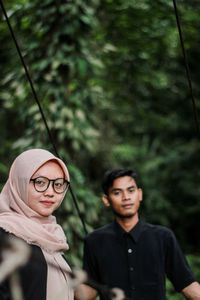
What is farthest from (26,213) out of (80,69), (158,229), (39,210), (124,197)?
(80,69)

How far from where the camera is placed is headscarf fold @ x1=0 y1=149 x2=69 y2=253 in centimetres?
108

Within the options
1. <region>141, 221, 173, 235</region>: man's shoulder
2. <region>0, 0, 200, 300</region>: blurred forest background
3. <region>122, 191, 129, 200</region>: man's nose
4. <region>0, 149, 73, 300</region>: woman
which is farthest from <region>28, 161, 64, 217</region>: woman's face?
<region>0, 0, 200, 300</region>: blurred forest background

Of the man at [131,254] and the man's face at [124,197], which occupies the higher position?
the man's face at [124,197]

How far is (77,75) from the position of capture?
2605 mm

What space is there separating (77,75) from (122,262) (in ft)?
5.06

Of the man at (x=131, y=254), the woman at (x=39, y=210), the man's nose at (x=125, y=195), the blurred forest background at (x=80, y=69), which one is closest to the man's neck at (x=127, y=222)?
the man at (x=131, y=254)

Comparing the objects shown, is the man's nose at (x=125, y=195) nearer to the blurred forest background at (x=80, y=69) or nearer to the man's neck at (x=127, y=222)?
the man's neck at (x=127, y=222)

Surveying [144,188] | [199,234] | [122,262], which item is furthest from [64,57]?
[199,234]

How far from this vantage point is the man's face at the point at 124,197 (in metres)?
1.57

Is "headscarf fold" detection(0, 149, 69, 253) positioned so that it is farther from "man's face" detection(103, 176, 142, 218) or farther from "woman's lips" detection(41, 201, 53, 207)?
"man's face" detection(103, 176, 142, 218)

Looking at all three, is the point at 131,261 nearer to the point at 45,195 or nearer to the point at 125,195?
the point at 125,195

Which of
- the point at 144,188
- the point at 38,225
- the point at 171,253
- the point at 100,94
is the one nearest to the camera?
the point at 38,225

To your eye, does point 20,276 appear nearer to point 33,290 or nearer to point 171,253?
point 33,290

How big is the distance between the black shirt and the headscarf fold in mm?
404
